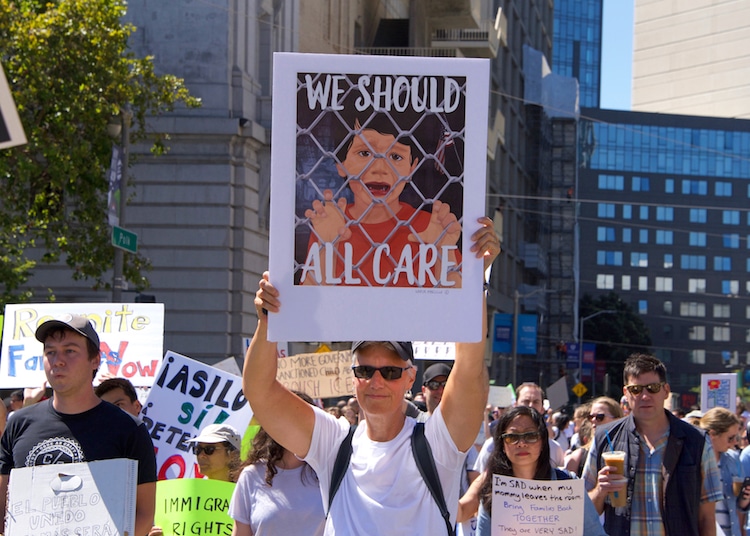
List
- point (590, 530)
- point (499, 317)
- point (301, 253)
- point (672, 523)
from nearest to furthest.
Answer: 1. point (301, 253)
2. point (590, 530)
3. point (672, 523)
4. point (499, 317)

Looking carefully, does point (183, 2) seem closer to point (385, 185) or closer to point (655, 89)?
point (385, 185)

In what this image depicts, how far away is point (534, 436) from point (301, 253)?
2.09 m

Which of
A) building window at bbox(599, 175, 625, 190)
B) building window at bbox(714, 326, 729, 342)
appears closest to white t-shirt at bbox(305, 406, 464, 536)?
building window at bbox(599, 175, 625, 190)

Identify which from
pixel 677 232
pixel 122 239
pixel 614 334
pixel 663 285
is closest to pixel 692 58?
pixel 677 232

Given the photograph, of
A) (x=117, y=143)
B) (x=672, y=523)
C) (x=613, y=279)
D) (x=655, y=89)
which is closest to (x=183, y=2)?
(x=117, y=143)

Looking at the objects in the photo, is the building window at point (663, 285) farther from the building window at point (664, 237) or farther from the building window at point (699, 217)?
the building window at point (699, 217)

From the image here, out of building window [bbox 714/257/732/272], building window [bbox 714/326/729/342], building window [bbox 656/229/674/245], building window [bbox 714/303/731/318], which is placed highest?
building window [bbox 656/229/674/245]

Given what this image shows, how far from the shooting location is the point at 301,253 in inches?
166

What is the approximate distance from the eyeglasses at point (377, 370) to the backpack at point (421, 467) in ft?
0.70

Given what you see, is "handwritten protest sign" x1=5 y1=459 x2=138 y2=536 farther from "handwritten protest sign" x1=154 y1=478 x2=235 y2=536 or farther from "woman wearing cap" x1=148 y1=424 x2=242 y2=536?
"woman wearing cap" x1=148 y1=424 x2=242 y2=536

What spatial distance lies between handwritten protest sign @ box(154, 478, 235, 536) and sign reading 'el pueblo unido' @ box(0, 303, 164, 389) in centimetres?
320

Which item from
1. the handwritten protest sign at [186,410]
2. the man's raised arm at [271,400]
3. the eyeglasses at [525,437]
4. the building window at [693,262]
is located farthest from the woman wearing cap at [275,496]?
the building window at [693,262]

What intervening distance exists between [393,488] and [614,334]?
112957 mm

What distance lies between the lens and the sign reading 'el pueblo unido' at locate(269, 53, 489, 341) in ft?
13.7
